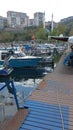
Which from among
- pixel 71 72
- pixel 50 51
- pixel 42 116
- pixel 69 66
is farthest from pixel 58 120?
pixel 50 51

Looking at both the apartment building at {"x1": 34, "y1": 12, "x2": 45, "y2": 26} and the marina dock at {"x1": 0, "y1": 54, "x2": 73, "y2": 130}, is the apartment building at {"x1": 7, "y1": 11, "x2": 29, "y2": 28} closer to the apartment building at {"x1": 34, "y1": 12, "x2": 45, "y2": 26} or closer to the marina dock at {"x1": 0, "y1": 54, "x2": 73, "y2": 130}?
the apartment building at {"x1": 34, "y1": 12, "x2": 45, "y2": 26}

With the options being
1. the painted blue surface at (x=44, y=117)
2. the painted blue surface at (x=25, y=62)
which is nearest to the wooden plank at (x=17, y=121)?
the painted blue surface at (x=44, y=117)

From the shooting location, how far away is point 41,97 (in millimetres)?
9164

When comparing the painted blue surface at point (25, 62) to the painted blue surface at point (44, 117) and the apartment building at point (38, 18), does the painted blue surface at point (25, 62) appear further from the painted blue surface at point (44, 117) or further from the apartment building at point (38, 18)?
the apartment building at point (38, 18)

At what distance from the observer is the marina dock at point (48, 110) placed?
6531 mm

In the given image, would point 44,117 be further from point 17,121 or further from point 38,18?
point 38,18

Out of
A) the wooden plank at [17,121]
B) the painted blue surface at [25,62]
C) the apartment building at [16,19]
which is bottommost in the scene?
the painted blue surface at [25,62]

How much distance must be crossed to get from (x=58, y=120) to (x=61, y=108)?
1057 millimetres

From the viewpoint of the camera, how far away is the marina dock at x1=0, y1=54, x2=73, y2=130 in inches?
257

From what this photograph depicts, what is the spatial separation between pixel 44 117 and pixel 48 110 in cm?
64

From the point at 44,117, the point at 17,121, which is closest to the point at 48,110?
the point at 44,117

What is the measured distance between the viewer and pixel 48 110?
7.70 meters

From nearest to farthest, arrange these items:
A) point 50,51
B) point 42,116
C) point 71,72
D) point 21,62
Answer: point 42,116 → point 71,72 → point 21,62 → point 50,51

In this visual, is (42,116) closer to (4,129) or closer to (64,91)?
(4,129)
